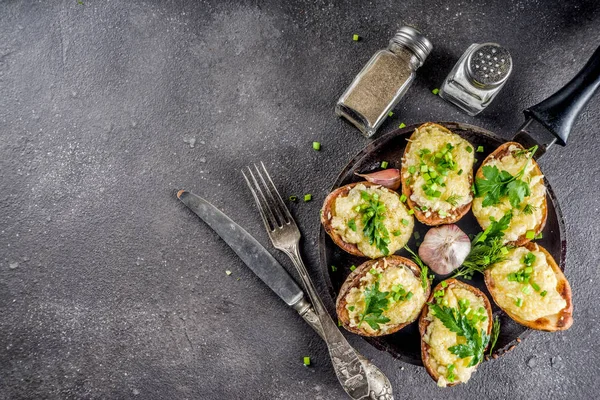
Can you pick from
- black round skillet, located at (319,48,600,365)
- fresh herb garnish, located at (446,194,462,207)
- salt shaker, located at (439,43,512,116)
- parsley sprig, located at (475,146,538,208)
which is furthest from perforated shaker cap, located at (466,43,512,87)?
fresh herb garnish, located at (446,194,462,207)

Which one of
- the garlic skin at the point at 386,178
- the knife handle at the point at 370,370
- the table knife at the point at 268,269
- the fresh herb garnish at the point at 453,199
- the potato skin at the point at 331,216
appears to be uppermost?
the fresh herb garnish at the point at 453,199

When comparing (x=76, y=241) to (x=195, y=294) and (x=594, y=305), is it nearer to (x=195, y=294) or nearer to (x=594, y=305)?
(x=195, y=294)

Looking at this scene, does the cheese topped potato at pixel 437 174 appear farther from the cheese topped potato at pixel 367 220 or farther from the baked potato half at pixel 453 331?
the baked potato half at pixel 453 331

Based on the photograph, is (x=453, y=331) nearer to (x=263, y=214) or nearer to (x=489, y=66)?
(x=263, y=214)

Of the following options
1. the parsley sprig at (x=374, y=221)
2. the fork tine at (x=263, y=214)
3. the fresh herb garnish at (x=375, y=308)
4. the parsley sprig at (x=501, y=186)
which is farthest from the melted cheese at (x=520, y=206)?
the fork tine at (x=263, y=214)

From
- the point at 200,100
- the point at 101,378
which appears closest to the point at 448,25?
the point at 200,100
